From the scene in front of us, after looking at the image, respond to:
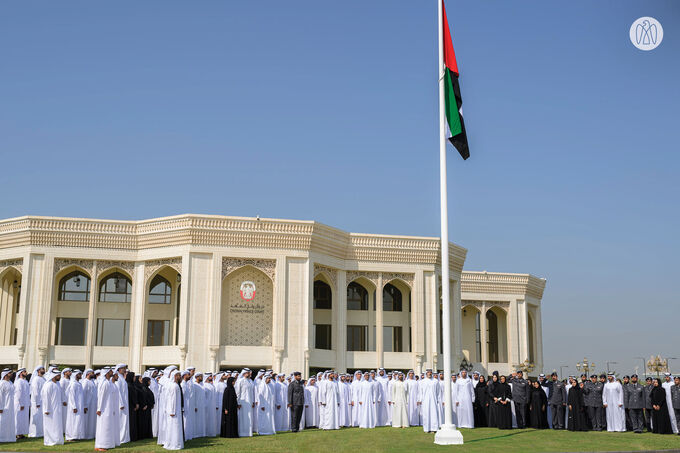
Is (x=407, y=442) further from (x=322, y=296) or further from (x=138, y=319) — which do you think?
(x=322, y=296)

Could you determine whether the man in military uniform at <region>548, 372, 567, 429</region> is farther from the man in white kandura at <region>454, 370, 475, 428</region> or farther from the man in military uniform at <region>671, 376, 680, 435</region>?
the man in military uniform at <region>671, 376, 680, 435</region>

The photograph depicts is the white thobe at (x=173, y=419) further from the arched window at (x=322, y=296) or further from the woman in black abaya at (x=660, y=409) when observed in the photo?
the arched window at (x=322, y=296)

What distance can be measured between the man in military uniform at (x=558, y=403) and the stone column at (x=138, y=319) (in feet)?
53.8

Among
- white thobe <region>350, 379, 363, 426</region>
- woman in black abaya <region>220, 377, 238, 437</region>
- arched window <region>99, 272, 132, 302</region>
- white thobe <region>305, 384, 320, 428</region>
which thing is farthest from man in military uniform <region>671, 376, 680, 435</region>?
arched window <region>99, 272, 132, 302</region>

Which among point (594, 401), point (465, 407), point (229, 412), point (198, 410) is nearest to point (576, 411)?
point (594, 401)

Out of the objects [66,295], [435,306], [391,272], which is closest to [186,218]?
[66,295]

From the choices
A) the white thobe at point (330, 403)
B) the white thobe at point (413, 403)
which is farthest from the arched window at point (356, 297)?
the white thobe at point (330, 403)

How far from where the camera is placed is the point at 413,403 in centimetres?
1964

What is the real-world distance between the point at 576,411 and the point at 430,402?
3.81m

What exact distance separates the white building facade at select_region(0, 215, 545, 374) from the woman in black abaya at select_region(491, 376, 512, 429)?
10492 mm

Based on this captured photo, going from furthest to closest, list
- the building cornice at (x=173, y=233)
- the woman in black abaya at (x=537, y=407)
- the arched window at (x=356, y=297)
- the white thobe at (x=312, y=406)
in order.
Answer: the arched window at (x=356, y=297), the building cornice at (x=173, y=233), the white thobe at (x=312, y=406), the woman in black abaya at (x=537, y=407)

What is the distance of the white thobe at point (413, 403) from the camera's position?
63.8ft

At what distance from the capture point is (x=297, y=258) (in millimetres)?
28422

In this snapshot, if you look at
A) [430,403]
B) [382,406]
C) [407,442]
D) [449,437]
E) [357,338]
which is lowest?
[407,442]
